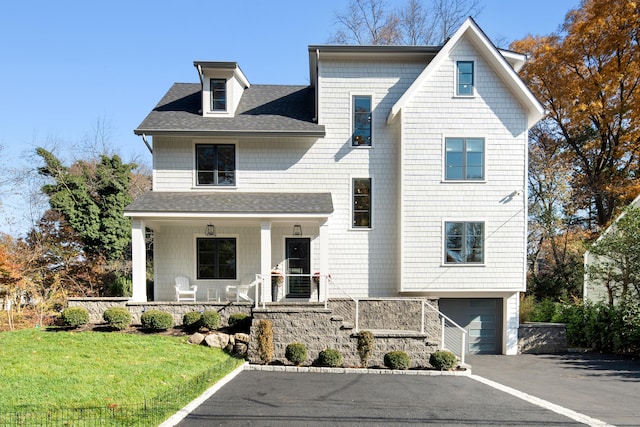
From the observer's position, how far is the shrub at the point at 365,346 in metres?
11.0

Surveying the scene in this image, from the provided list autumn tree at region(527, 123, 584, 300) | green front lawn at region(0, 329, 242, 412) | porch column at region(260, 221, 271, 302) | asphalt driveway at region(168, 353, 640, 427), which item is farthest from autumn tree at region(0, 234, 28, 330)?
autumn tree at region(527, 123, 584, 300)

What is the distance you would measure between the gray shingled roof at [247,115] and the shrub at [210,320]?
6038 mm

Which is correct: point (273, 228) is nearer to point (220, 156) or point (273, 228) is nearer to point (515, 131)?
point (220, 156)

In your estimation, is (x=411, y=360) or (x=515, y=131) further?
(x=515, y=131)

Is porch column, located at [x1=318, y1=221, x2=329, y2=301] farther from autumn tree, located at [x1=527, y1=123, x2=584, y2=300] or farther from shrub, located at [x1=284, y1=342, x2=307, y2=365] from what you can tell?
autumn tree, located at [x1=527, y1=123, x2=584, y2=300]

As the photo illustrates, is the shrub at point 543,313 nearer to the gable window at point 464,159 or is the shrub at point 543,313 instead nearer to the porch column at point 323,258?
the gable window at point 464,159

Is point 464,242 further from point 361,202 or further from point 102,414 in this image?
point 102,414

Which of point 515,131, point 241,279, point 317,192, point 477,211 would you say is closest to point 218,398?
point 241,279

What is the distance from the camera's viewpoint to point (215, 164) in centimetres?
1450

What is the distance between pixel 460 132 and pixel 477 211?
276 cm

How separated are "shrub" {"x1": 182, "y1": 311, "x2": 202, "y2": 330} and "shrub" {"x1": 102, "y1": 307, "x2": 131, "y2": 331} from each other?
5.38 feet

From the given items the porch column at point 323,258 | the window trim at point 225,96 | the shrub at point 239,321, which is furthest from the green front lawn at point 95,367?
the window trim at point 225,96

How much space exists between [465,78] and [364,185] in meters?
5.00

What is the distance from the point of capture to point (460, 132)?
45.0ft
